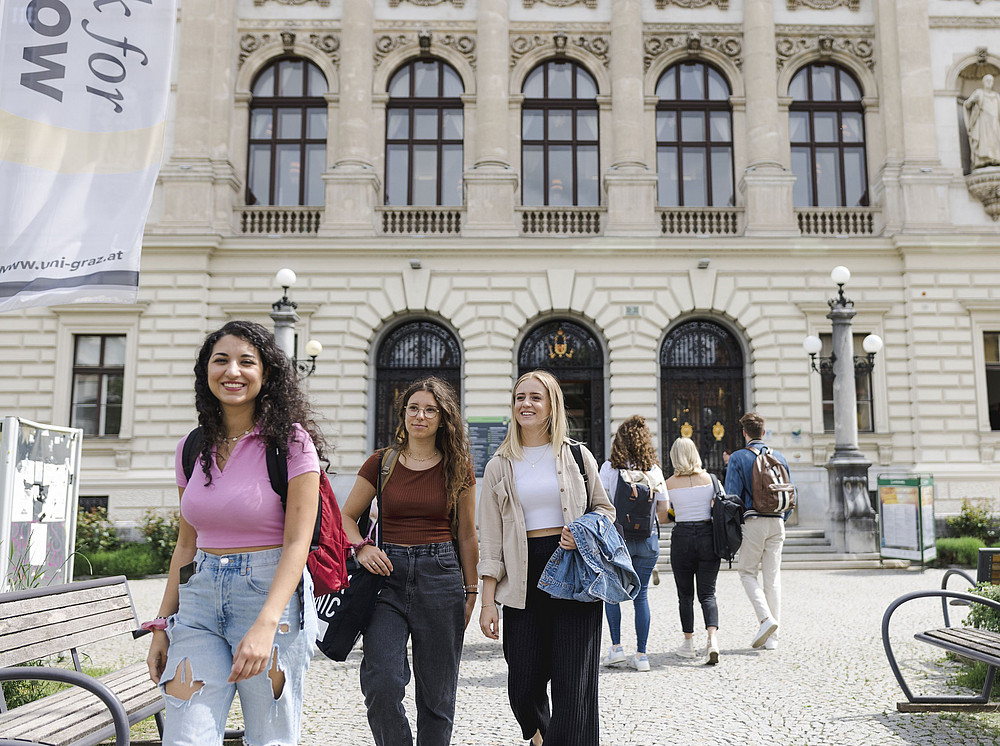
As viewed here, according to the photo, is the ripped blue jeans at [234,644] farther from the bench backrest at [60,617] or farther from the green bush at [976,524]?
the green bush at [976,524]

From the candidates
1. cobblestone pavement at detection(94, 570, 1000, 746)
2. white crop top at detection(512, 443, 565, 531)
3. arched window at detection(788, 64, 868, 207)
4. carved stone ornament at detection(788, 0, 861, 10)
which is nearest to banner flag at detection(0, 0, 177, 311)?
white crop top at detection(512, 443, 565, 531)

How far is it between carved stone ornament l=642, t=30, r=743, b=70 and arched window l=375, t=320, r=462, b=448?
28.2 feet

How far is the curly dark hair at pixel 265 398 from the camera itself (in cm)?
315

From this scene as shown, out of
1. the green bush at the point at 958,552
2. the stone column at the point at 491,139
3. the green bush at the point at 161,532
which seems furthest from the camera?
the stone column at the point at 491,139

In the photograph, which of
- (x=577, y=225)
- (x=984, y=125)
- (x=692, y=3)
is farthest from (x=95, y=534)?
(x=984, y=125)

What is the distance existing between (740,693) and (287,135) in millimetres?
18894

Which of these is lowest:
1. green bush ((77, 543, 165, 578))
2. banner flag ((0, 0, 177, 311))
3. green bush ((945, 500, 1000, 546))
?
green bush ((77, 543, 165, 578))

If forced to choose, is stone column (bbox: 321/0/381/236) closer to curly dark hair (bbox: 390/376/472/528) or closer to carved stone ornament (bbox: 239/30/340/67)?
carved stone ornament (bbox: 239/30/340/67)

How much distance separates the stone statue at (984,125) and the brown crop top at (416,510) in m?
20.8

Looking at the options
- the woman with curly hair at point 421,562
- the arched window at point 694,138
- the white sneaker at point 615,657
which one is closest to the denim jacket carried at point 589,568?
the woman with curly hair at point 421,562

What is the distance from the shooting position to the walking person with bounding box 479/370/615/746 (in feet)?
13.8

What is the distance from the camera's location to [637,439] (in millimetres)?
7586

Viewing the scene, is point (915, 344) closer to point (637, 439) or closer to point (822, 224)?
point (822, 224)

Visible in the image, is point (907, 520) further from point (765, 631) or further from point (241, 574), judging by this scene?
point (241, 574)
